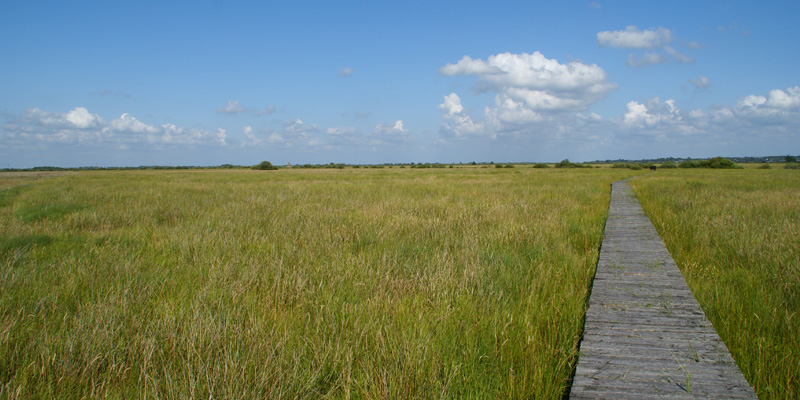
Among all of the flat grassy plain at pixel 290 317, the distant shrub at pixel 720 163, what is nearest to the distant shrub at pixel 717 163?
the distant shrub at pixel 720 163

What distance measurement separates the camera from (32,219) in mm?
7625

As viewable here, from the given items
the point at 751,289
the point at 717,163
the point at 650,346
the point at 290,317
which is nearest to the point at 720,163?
the point at 717,163

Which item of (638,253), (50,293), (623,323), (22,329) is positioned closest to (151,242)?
(50,293)

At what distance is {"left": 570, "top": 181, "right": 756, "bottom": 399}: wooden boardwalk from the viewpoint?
1.85 meters

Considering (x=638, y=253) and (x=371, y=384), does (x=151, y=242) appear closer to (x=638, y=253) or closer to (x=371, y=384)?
(x=371, y=384)

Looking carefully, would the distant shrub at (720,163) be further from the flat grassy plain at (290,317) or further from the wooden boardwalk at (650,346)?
the wooden boardwalk at (650,346)

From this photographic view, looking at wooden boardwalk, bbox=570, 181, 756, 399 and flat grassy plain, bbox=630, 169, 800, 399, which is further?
flat grassy plain, bbox=630, 169, 800, 399

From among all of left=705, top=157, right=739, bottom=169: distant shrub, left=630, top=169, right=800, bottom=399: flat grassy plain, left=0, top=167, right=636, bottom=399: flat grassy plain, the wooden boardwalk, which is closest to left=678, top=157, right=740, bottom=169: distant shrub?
left=705, top=157, right=739, bottom=169: distant shrub

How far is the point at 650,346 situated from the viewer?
229cm

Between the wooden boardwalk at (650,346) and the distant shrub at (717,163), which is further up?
the distant shrub at (717,163)

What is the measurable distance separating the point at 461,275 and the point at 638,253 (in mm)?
2624

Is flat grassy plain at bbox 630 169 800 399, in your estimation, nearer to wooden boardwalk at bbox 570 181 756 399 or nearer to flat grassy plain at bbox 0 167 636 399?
wooden boardwalk at bbox 570 181 756 399

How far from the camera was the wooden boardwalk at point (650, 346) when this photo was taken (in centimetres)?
185

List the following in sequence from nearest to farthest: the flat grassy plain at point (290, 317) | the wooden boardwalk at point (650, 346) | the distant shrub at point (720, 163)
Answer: the wooden boardwalk at point (650, 346)
the flat grassy plain at point (290, 317)
the distant shrub at point (720, 163)
